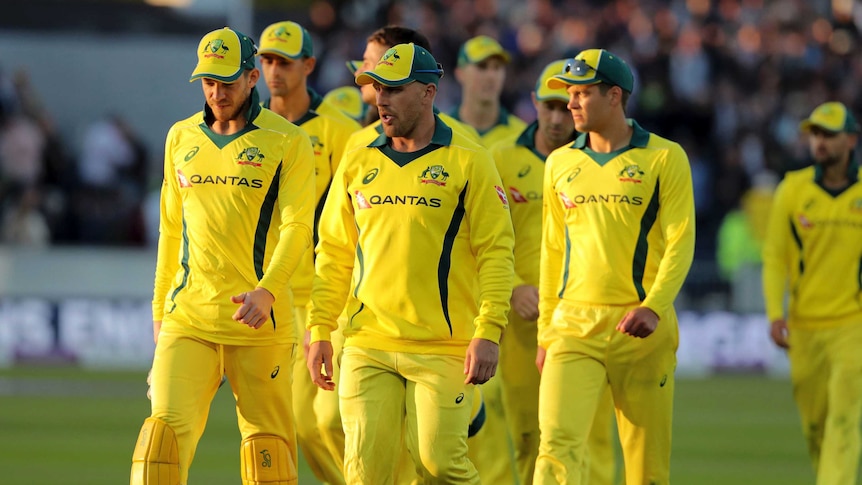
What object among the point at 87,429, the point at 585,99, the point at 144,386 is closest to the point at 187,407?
the point at 585,99

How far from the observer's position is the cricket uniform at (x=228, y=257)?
8.36 m

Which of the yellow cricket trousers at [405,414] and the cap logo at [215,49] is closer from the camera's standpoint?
Answer: the yellow cricket trousers at [405,414]

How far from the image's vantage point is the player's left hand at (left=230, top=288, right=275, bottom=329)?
25.9ft

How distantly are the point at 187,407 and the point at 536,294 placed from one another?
2997mm

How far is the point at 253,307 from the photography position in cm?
791

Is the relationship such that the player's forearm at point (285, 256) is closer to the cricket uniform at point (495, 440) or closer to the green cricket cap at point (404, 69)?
the green cricket cap at point (404, 69)

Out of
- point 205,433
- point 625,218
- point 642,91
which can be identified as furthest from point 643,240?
point 642,91

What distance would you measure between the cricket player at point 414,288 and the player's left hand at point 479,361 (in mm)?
62

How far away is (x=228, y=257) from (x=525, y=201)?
2.83 m

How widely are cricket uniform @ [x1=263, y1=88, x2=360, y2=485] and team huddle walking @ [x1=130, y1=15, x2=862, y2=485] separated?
39 mm

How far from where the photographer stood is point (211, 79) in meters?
8.41

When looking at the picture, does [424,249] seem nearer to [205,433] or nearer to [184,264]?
[184,264]

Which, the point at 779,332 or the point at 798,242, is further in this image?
the point at 798,242

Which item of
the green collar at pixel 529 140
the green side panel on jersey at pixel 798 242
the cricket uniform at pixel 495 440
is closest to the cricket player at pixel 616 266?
the cricket uniform at pixel 495 440
